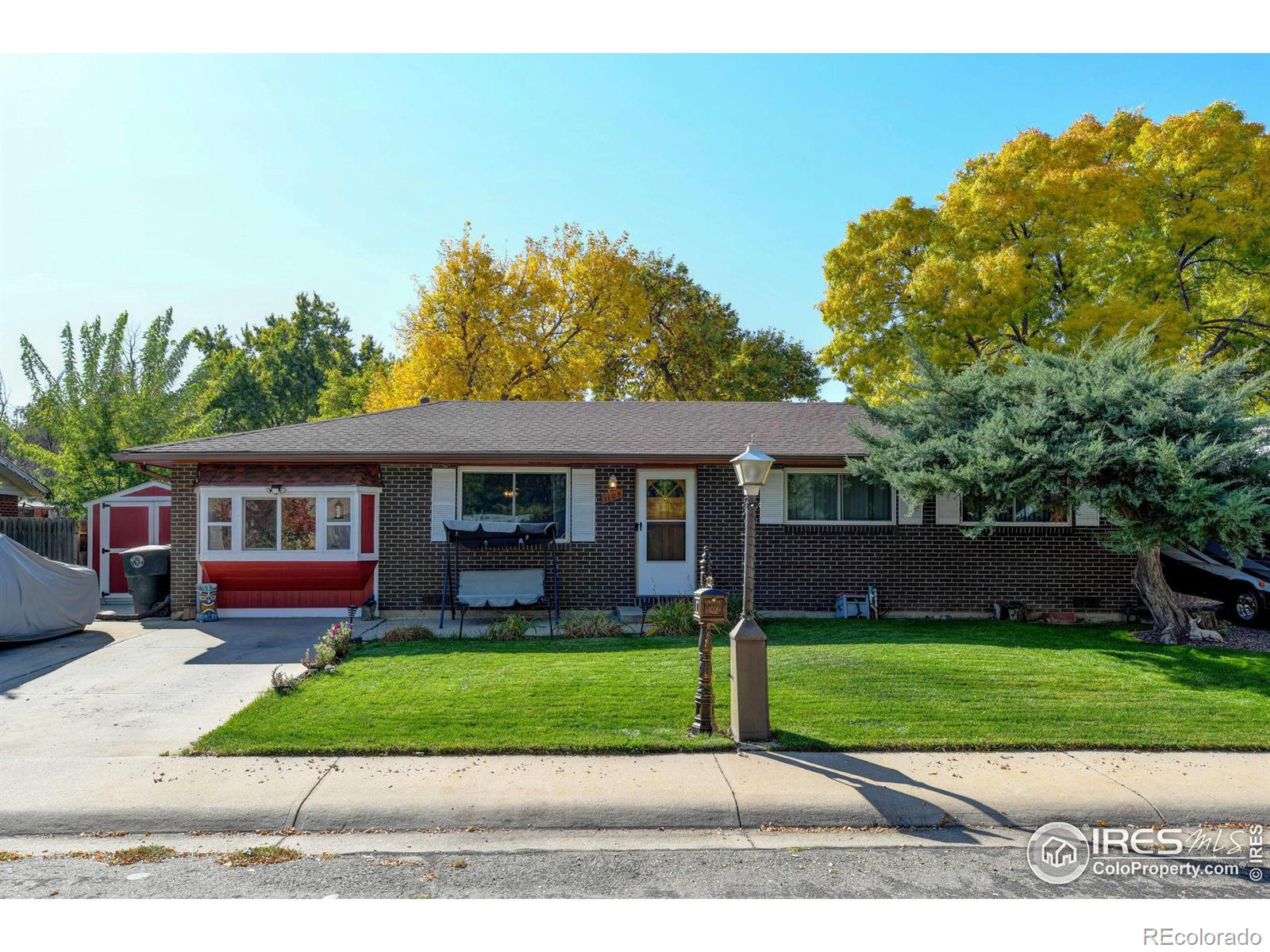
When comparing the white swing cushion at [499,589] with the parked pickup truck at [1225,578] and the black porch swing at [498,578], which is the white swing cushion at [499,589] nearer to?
the black porch swing at [498,578]

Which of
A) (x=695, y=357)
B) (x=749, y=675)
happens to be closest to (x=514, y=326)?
(x=695, y=357)

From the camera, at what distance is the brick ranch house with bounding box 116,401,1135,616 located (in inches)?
515

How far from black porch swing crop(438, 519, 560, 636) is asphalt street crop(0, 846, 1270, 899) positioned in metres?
7.01

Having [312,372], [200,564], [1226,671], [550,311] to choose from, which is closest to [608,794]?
[1226,671]

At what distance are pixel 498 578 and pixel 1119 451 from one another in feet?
29.1

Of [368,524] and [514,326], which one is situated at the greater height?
[514,326]

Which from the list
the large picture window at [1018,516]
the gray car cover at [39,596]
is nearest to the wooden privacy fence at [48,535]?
the gray car cover at [39,596]

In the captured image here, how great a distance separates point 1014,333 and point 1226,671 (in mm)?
14430

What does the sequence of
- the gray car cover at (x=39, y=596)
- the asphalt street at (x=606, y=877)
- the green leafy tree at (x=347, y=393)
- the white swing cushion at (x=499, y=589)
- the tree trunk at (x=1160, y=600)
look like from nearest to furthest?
the asphalt street at (x=606, y=877)
the gray car cover at (x=39, y=596)
the tree trunk at (x=1160, y=600)
the white swing cushion at (x=499, y=589)
the green leafy tree at (x=347, y=393)

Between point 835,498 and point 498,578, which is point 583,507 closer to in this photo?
point 498,578

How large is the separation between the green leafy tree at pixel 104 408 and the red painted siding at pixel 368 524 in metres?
10.5

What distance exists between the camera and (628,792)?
5.92m

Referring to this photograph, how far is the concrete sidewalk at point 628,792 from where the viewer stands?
18.2ft

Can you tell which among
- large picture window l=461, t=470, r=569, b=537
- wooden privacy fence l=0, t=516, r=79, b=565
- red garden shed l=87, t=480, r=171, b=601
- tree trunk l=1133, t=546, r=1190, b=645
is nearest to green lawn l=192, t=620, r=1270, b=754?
tree trunk l=1133, t=546, r=1190, b=645
